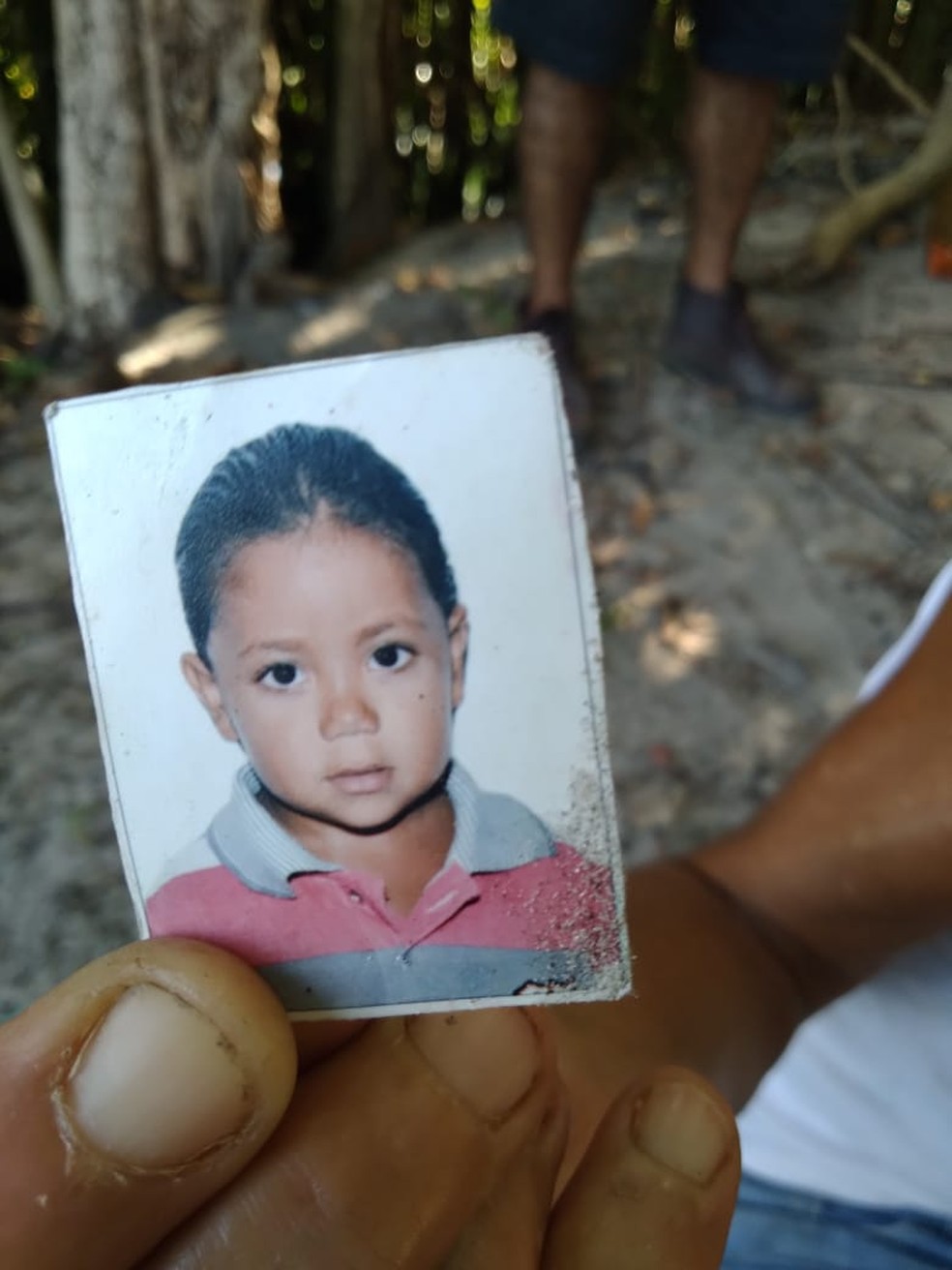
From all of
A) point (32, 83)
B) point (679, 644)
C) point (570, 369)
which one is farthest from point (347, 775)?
point (32, 83)

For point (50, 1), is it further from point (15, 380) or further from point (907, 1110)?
point (907, 1110)

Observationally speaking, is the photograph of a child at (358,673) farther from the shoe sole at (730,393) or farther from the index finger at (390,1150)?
the shoe sole at (730,393)

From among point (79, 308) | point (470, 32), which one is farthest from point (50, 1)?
point (470, 32)

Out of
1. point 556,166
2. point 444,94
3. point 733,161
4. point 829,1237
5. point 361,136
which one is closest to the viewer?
point 829,1237

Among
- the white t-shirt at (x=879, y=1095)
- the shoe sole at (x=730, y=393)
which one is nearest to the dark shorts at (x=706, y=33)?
the shoe sole at (x=730, y=393)

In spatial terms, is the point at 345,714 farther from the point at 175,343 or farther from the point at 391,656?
the point at 175,343

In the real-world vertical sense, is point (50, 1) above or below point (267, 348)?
above
